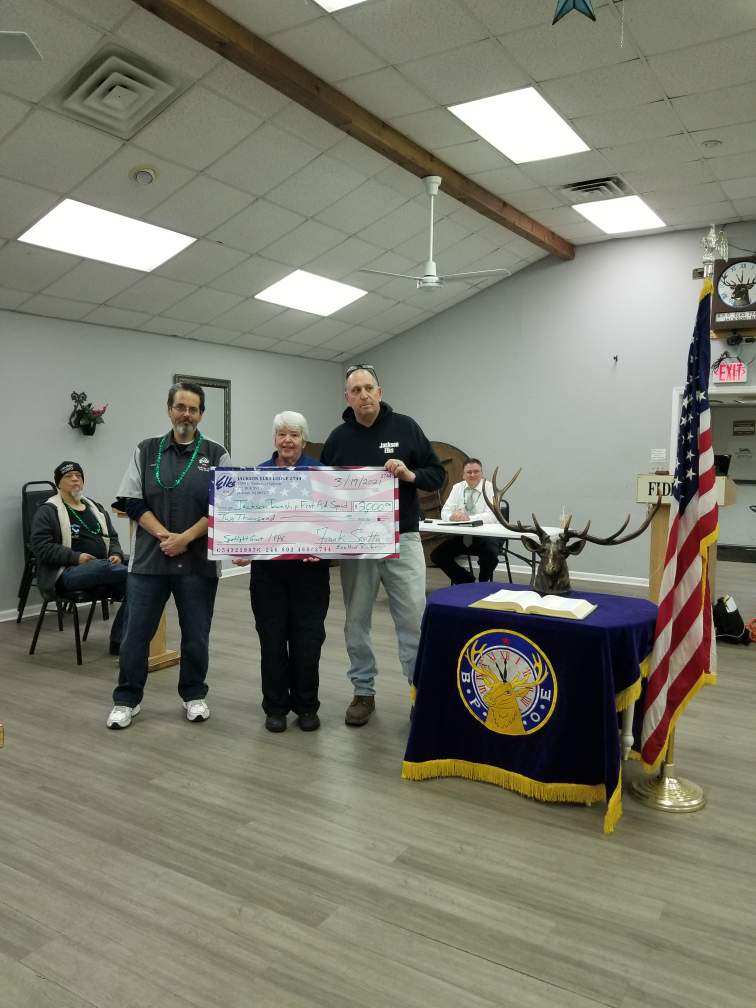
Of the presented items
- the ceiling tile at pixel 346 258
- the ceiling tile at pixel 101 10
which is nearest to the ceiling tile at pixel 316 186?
the ceiling tile at pixel 346 258

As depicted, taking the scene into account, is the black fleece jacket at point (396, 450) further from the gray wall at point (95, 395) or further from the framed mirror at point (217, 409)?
the framed mirror at point (217, 409)

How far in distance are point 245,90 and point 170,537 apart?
9.33 feet

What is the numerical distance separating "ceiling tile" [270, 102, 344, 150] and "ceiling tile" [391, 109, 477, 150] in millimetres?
451

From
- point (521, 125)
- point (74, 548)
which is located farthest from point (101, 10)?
point (74, 548)

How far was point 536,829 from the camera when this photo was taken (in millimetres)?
2680

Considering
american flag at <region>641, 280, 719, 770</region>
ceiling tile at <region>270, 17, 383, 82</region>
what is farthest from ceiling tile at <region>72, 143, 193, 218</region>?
american flag at <region>641, 280, 719, 770</region>

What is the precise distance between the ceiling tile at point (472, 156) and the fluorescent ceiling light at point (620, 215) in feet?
4.39

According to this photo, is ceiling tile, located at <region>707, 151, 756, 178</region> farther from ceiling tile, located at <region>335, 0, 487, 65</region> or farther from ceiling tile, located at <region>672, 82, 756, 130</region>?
ceiling tile, located at <region>335, 0, 487, 65</region>

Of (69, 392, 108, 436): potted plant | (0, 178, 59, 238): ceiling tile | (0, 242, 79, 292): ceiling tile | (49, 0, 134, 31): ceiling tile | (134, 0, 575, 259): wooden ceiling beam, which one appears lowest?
(69, 392, 108, 436): potted plant

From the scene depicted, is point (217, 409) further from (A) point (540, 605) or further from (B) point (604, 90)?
(A) point (540, 605)

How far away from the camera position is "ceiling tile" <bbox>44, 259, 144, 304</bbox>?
19.9 ft

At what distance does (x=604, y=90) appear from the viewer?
4793 millimetres

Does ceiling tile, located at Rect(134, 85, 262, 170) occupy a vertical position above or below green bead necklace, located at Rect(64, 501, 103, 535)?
above

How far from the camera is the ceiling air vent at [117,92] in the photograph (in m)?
4.07
